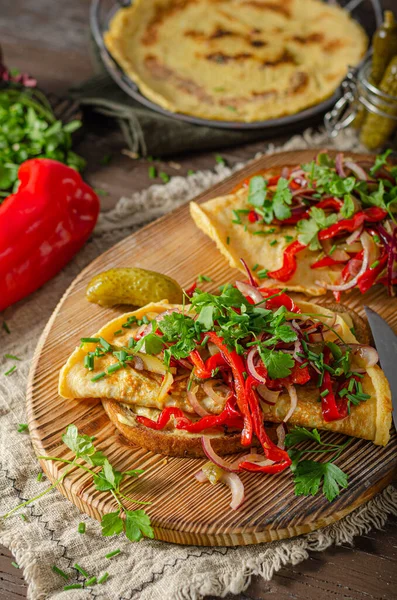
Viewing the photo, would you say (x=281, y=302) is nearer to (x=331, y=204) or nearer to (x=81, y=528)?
(x=331, y=204)

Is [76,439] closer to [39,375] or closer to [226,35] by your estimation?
[39,375]

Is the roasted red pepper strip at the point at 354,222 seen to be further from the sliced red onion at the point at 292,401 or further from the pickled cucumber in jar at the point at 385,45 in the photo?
the pickled cucumber in jar at the point at 385,45

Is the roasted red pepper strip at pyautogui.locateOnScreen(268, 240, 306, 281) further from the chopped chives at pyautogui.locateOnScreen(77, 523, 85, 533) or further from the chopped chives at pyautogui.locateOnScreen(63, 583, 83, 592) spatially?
the chopped chives at pyautogui.locateOnScreen(63, 583, 83, 592)

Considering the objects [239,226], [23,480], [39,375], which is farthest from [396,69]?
[23,480]

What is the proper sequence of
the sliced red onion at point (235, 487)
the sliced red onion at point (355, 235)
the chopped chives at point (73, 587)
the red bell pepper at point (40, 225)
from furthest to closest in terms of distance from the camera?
the red bell pepper at point (40, 225)
the sliced red onion at point (355, 235)
the sliced red onion at point (235, 487)
the chopped chives at point (73, 587)

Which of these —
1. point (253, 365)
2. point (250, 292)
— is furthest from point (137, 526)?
point (250, 292)

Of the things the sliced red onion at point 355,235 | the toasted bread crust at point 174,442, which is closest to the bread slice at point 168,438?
the toasted bread crust at point 174,442
